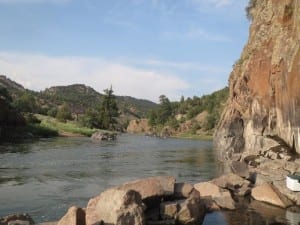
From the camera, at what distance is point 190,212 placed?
1859 centimetres

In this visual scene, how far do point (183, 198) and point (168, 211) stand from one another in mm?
2087

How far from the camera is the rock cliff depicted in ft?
113

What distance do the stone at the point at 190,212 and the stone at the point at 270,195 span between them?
5616mm

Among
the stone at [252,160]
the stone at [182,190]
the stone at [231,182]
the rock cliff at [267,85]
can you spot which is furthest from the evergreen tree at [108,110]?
the stone at [182,190]

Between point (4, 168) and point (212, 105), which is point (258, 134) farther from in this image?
point (212, 105)

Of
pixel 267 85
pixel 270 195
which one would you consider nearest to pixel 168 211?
pixel 270 195

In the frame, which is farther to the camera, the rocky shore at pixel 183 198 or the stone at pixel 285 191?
the stone at pixel 285 191

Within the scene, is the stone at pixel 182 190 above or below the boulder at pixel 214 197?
above

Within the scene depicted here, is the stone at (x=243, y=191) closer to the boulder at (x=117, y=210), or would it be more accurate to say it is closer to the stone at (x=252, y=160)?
the stone at (x=252, y=160)

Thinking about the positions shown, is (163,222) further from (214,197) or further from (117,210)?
(214,197)

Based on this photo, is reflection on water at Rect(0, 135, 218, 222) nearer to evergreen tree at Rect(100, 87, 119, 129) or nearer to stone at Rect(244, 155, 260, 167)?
stone at Rect(244, 155, 260, 167)

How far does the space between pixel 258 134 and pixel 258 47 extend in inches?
410

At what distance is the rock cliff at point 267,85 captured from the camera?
1356 inches

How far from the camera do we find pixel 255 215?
21.1 meters
